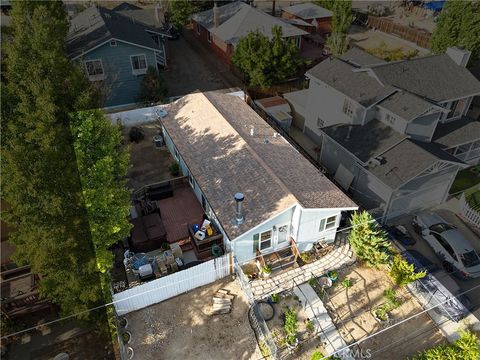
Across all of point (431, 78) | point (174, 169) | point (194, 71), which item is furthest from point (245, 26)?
point (174, 169)

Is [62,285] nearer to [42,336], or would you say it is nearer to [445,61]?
[42,336]

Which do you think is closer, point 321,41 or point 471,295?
point 471,295

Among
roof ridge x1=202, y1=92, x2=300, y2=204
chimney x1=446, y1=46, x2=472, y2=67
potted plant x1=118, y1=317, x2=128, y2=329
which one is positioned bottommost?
potted plant x1=118, y1=317, x2=128, y2=329

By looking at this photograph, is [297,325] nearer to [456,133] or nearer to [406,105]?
[406,105]

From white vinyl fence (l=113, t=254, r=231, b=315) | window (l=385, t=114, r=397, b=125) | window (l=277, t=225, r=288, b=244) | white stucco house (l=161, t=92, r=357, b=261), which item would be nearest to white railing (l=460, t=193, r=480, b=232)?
window (l=385, t=114, r=397, b=125)

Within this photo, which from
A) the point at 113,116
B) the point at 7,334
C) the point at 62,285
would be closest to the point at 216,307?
the point at 62,285

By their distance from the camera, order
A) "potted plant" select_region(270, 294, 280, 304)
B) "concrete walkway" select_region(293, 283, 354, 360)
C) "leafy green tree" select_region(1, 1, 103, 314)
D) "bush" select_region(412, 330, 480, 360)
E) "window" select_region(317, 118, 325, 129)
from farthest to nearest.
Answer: "window" select_region(317, 118, 325, 129) → "potted plant" select_region(270, 294, 280, 304) → "concrete walkway" select_region(293, 283, 354, 360) → "bush" select_region(412, 330, 480, 360) → "leafy green tree" select_region(1, 1, 103, 314)

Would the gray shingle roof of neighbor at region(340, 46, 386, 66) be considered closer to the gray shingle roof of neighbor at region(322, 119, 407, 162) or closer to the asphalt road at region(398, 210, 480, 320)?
the gray shingle roof of neighbor at region(322, 119, 407, 162)
